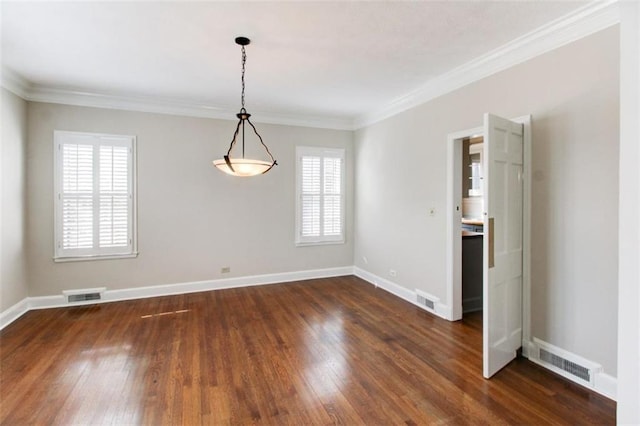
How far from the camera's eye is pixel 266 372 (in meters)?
2.71

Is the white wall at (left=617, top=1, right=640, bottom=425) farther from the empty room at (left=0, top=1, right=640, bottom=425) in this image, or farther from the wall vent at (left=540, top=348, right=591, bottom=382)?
the wall vent at (left=540, top=348, right=591, bottom=382)

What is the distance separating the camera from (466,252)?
13.9 feet

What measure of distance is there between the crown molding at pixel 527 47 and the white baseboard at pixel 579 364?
258cm

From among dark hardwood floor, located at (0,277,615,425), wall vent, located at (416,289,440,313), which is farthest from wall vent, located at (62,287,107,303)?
wall vent, located at (416,289,440,313)

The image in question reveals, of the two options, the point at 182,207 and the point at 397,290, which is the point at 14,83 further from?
the point at 397,290

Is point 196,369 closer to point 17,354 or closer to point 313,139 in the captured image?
point 17,354

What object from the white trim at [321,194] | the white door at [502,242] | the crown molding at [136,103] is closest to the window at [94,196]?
the crown molding at [136,103]

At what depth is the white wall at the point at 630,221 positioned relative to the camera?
4.95 ft

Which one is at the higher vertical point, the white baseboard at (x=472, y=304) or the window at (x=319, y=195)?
the window at (x=319, y=195)

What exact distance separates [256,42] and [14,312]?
436 centimetres

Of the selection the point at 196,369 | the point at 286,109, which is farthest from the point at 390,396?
the point at 286,109

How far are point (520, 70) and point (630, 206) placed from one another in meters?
2.00

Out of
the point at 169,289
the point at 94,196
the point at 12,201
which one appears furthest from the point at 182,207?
the point at 12,201

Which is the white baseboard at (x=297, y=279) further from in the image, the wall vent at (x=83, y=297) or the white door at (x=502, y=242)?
the white door at (x=502, y=242)
